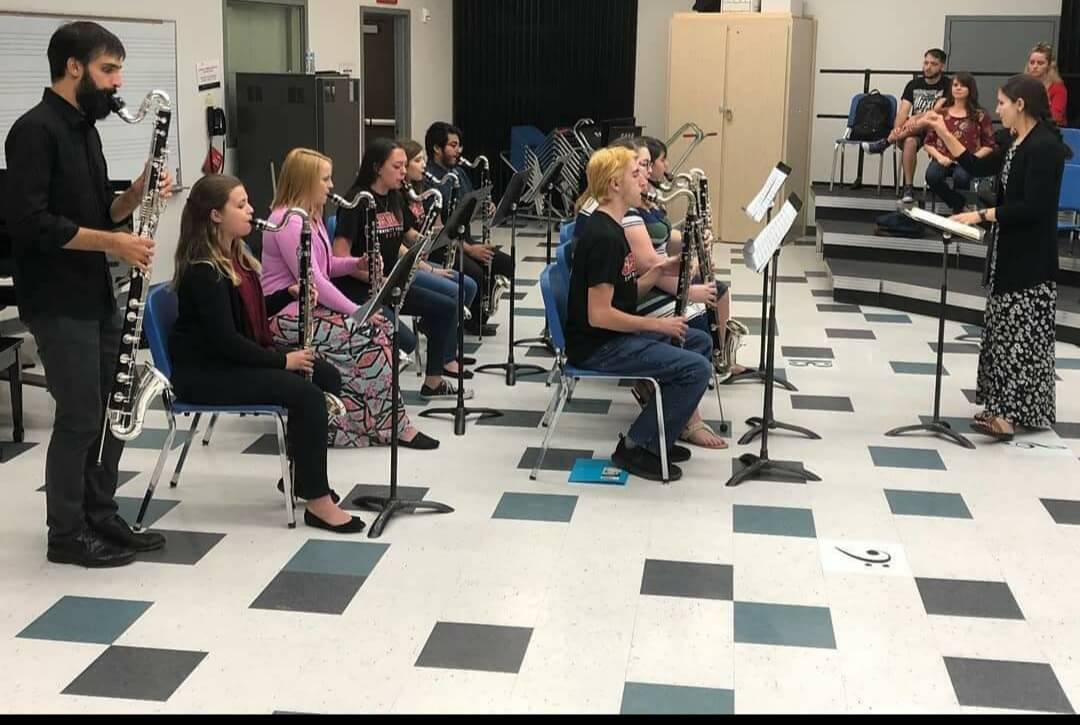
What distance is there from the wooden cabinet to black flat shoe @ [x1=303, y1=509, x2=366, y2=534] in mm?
7718

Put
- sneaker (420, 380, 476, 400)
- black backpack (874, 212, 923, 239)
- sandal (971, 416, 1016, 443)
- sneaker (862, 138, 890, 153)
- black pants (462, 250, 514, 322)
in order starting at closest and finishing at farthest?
sandal (971, 416, 1016, 443) → sneaker (420, 380, 476, 400) → black pants (462, 250, 514, 322) → black backpack (874, 212, 923, 239) → sneaker (862, 138, 890, 153)

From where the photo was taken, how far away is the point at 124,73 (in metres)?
7.20

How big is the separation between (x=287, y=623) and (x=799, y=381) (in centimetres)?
356

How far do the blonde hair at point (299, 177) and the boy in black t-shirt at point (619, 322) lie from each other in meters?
1.04

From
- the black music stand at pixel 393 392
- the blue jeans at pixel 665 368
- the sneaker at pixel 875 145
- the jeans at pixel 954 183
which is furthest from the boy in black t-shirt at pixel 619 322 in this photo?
the sneaker at pixel 875 145

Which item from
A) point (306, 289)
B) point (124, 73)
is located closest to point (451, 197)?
point (124, 73)

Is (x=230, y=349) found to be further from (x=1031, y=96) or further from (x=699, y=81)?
(x=699, y=81)

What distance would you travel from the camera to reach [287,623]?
11.2ft

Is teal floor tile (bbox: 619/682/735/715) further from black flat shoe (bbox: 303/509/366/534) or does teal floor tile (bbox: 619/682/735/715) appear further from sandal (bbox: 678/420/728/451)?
sandal (bbox: 678/420/728/451)

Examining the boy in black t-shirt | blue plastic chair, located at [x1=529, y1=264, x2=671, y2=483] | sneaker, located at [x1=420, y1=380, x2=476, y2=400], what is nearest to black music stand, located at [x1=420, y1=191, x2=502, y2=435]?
sneaker, located at [x1=420, y1=380, x2=476, y2=400]

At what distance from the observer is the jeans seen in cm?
877

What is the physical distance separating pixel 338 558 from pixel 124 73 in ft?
14.3

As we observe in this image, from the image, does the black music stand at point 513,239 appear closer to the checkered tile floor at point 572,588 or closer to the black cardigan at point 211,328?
the checkered tile floor at point 572,588

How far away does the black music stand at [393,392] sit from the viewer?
3887mm
